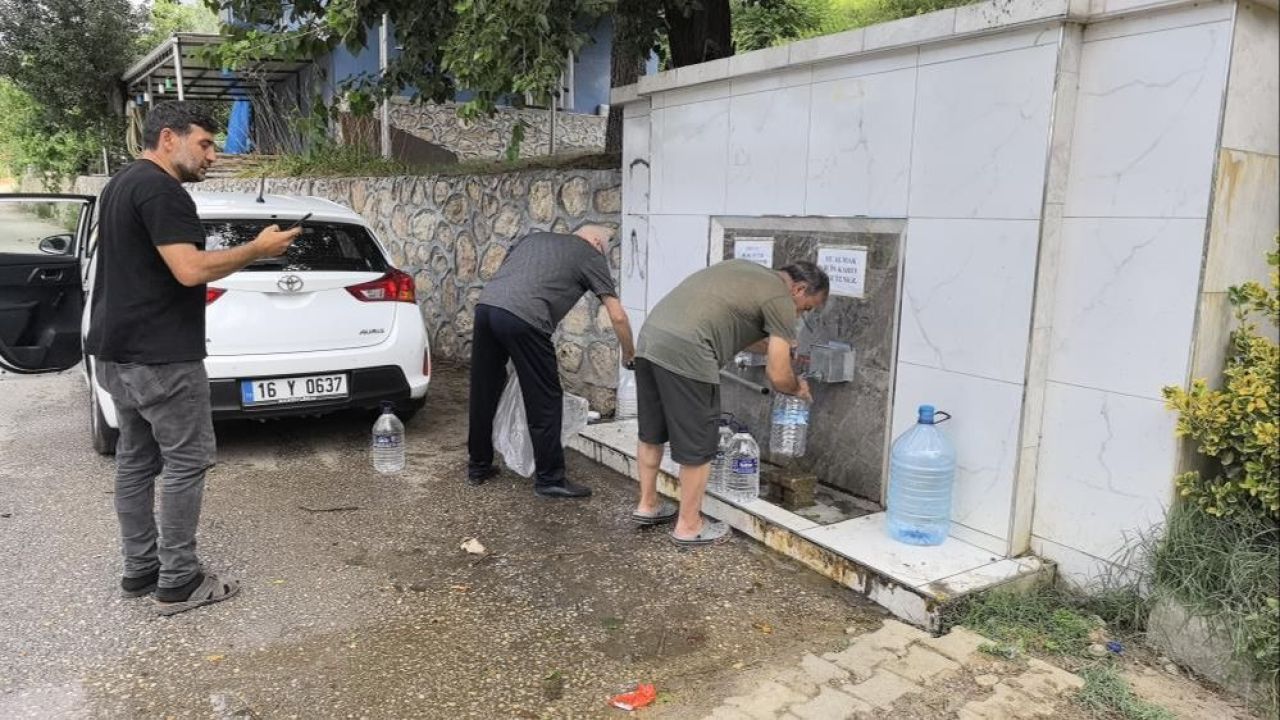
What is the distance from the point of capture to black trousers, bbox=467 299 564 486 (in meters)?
4.51

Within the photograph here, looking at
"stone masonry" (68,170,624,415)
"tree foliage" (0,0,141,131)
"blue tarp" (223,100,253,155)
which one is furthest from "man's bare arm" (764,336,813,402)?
"tree foliage" (0,0,141,131)

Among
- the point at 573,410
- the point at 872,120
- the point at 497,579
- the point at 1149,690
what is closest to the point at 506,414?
the point at 573,410

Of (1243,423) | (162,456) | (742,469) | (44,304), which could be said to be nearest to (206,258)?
(162,456)

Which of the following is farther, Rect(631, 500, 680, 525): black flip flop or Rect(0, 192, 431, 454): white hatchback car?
Rect(0, 192, 431, 454): white hatchback car

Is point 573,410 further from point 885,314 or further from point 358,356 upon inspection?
point 885,314

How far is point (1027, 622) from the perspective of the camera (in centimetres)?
321

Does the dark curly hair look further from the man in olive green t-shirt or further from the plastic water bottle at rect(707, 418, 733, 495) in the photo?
the plastic water bottle at rect(707, 418, 733, 495)

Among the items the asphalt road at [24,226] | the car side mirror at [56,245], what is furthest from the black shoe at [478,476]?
the asphalt road at [24,226]

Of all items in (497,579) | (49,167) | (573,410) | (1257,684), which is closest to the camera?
(1257,684)

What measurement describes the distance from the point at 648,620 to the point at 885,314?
1.78m

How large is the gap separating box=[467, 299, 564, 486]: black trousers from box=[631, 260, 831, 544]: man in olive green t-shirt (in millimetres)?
734

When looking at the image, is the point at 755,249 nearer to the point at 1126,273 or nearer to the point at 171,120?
the point at 1126,273

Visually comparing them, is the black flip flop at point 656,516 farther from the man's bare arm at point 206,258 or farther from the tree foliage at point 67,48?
the tree foliage at point 67,48

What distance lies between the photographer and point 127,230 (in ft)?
10.1
